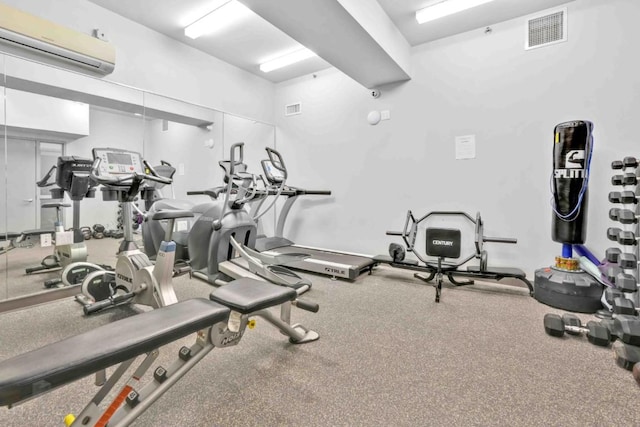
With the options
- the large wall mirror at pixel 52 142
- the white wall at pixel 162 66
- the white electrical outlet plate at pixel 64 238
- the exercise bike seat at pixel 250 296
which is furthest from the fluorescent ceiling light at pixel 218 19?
the exercise bike seat at pixel 250 296

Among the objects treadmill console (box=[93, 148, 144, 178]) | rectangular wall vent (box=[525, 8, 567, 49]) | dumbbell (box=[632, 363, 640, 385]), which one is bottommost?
dumbbell (box=[632, 363, 640, 385])

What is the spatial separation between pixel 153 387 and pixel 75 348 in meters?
0.40

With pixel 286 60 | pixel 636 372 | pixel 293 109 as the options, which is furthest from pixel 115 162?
pixel 636 372

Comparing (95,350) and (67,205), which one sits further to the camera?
(67,205)

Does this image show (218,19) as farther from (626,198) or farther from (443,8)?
(626,198)

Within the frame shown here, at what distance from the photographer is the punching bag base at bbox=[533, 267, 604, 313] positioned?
8.50 ft

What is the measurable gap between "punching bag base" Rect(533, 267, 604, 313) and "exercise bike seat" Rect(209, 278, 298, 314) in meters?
2.50

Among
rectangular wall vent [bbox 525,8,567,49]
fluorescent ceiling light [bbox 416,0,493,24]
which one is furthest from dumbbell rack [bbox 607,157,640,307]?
fluorescent ceiling light [bbox 416,0,493,24]

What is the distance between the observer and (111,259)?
3.45m

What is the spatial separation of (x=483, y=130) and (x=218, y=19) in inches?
138

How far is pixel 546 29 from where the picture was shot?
3.27 m

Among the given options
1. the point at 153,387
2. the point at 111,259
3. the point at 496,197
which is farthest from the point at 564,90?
the point at 111,259

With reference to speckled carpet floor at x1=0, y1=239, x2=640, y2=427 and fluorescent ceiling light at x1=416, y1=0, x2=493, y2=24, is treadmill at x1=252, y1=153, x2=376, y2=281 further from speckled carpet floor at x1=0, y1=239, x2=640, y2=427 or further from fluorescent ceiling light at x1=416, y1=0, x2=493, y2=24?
fluorescent ceiling light at x1=416, y1=0, x2=493, y2=24

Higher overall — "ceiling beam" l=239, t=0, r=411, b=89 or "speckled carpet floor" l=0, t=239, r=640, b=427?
"ceiling beam" l=239, t=0, r=411, b=89
